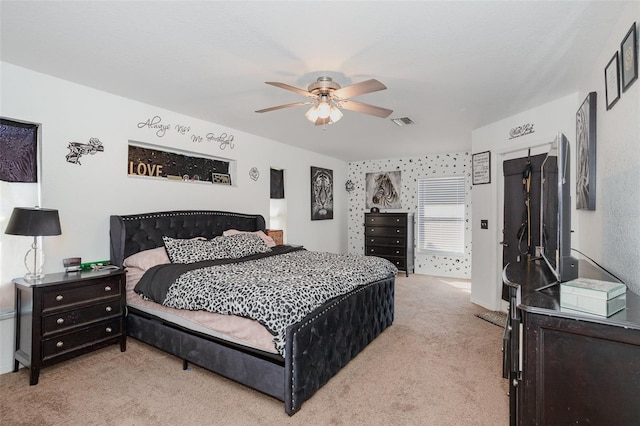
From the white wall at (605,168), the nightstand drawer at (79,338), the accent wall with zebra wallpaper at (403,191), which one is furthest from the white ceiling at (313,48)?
the accent wall with zebra wallpaper at (403,191)

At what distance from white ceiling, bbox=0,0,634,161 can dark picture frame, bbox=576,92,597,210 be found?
0.36 meters

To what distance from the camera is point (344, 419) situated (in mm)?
2072

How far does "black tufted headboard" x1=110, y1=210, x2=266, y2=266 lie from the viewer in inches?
130

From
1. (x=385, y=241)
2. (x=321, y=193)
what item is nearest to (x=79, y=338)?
(x=321, y=193)

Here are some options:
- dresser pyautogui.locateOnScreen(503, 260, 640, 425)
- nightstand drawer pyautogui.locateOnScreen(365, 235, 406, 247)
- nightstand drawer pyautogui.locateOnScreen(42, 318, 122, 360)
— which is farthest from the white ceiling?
nightstand drawer pyautogui.locateOnScreen(365, 235, 406, 247)

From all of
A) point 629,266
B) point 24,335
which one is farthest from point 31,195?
point 629,266

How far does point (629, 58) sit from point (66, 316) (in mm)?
4281

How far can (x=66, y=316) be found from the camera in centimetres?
266

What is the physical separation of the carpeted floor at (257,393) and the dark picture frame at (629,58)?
7.07 feet

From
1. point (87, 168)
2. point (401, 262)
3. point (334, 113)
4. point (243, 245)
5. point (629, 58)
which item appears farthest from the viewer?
point (401, 262)

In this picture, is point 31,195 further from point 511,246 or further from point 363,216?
point 363,216

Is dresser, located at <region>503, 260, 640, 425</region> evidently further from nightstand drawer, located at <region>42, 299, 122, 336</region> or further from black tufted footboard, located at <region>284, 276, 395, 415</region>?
nightstand drawer, located at <region>42, 299, 122, 336</region>

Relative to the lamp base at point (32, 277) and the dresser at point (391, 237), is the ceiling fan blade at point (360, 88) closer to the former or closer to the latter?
the lamp base at point (32, 277)

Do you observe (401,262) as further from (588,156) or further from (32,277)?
(32,277)
